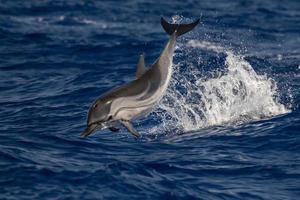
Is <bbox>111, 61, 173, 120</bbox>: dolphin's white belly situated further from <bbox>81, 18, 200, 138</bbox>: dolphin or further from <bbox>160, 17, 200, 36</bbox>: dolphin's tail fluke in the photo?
<bbox>160, 17, 200, 36</bbox>: dolphin's tail fluke

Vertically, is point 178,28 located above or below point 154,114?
above

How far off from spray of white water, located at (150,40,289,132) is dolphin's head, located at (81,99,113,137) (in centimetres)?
287

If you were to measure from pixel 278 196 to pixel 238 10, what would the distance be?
17.8 metres

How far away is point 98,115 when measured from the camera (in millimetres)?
9430

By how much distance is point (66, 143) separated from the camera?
37.5 ft

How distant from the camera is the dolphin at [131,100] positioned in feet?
31.0

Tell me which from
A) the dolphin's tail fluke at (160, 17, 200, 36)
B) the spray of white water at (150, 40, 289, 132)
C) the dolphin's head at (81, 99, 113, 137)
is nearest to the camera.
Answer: the dolphin's head at (81, 99, 113, 137)

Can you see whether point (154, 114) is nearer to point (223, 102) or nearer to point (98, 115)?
point (223, 102)

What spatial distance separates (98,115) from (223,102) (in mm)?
4150

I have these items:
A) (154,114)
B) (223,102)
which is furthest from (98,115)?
(223,102)

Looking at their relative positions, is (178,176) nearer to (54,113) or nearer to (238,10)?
(54,113)

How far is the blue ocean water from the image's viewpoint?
31.1ft

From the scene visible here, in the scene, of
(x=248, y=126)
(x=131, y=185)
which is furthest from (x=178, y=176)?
(x=248, y=126)

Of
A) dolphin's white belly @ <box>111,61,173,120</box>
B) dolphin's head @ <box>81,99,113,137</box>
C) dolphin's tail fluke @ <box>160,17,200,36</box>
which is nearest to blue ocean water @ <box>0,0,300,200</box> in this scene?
dolphin's head @ <box>81,99,113,137</box>
